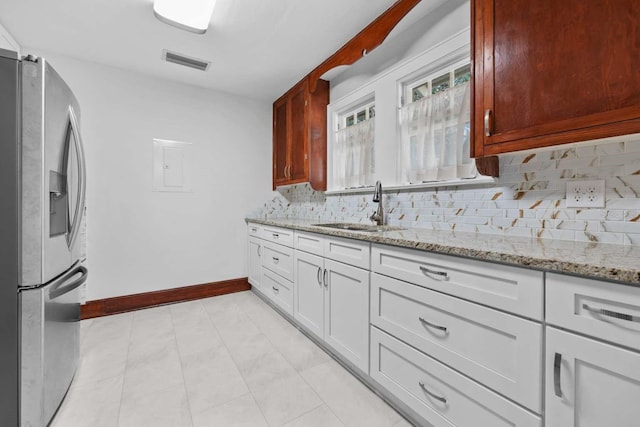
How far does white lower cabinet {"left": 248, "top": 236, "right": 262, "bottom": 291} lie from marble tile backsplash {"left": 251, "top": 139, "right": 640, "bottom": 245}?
1.58 meters

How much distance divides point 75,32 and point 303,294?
8.87 ft

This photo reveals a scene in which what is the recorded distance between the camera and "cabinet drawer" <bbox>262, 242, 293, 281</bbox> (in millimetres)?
2422

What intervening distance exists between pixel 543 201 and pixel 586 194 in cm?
16

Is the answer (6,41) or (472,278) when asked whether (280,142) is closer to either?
(6,41)

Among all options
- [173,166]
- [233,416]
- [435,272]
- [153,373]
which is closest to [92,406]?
[153,373]

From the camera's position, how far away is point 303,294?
2209 mm

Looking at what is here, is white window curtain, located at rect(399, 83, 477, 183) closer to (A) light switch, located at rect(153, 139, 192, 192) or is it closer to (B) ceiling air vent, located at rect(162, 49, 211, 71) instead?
(B) ceiling air vent, located at rect(162, 49, 211, 71)

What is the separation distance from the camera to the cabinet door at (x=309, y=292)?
1.99 metres

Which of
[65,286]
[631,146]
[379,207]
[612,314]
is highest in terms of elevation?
[631,146]

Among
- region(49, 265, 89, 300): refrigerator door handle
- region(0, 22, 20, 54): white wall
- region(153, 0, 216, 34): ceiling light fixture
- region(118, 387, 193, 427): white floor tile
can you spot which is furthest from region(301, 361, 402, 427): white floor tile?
region(0, 22, 20, 54): white wall

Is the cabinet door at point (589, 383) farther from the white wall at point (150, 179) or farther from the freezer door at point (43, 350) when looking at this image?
the white wall at point (150, 179)

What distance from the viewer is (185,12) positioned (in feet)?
6.30

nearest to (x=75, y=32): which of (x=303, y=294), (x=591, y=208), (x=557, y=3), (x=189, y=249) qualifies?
(x=189, y=249)

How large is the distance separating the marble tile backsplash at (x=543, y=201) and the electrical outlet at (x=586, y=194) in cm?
2
